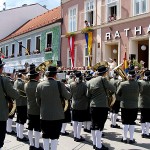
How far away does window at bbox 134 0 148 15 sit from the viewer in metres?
16.8

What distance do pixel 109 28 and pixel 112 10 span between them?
4.19 feet

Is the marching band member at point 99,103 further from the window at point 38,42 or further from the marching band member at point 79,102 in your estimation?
the window at point 38,42

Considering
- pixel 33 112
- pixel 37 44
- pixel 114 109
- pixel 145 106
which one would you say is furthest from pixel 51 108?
pixel 37 44

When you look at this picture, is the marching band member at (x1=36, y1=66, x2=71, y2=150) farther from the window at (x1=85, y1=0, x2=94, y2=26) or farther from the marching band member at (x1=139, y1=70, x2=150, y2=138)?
the window at (x1=85, y1=0, x2=94, y2=26)

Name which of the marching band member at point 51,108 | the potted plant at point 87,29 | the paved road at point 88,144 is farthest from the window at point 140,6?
the marching band member at point 51,108

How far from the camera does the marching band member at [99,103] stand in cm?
698

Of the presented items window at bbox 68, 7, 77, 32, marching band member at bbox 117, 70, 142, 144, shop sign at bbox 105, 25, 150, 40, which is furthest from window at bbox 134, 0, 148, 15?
marching band member at bbox 117, 70, 142, 144

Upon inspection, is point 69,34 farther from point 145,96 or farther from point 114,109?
point 145,96

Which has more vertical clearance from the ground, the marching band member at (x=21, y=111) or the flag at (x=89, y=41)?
the flag at (x=89, y=41)

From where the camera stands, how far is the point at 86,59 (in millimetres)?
21109

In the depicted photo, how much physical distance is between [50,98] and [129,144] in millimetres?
2795

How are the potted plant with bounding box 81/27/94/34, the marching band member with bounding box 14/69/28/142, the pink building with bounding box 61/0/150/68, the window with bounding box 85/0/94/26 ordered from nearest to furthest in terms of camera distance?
1. the marching band member with bounding box 14/69/28/142
2. the pink building with bounding box 61/0/150/68
3. the potted plant with bounding box 81/27/94/34
4. the window with bounding box 85/0/94/26

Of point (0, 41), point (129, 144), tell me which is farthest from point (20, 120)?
point (0, 41)

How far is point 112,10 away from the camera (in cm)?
1920
